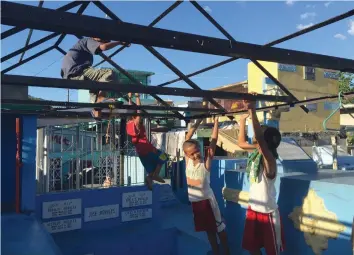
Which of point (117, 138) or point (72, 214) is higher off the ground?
point (117, 138)

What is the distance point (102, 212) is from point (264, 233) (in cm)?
304

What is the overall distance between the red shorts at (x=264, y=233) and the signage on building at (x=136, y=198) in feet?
8.95

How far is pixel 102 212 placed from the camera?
5895 millimetres

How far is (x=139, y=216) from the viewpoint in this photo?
6199 millimetres

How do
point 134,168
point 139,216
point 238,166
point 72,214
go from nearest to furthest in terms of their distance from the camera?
point 72,214
point 139,216
point 238,166
point 134,168

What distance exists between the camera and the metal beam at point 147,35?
Result: 165 centimetres

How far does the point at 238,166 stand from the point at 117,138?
13.5 ft

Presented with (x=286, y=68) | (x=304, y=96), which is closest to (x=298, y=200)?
(x=304, y=96)

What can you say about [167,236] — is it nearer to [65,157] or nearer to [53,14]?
[65,157]

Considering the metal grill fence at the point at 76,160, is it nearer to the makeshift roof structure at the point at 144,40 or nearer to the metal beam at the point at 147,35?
the makeshift roof structure at the point at 144,40

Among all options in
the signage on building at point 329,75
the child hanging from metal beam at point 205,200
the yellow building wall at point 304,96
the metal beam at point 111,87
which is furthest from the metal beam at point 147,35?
the signage on building at point 329,75

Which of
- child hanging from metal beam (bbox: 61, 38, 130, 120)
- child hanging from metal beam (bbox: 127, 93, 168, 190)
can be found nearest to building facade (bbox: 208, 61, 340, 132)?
child hanging from metal beam (bbox: 127, 93, 168, 190)

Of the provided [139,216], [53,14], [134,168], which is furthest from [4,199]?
[134,168]

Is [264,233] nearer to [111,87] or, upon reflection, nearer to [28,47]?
[111,87]
